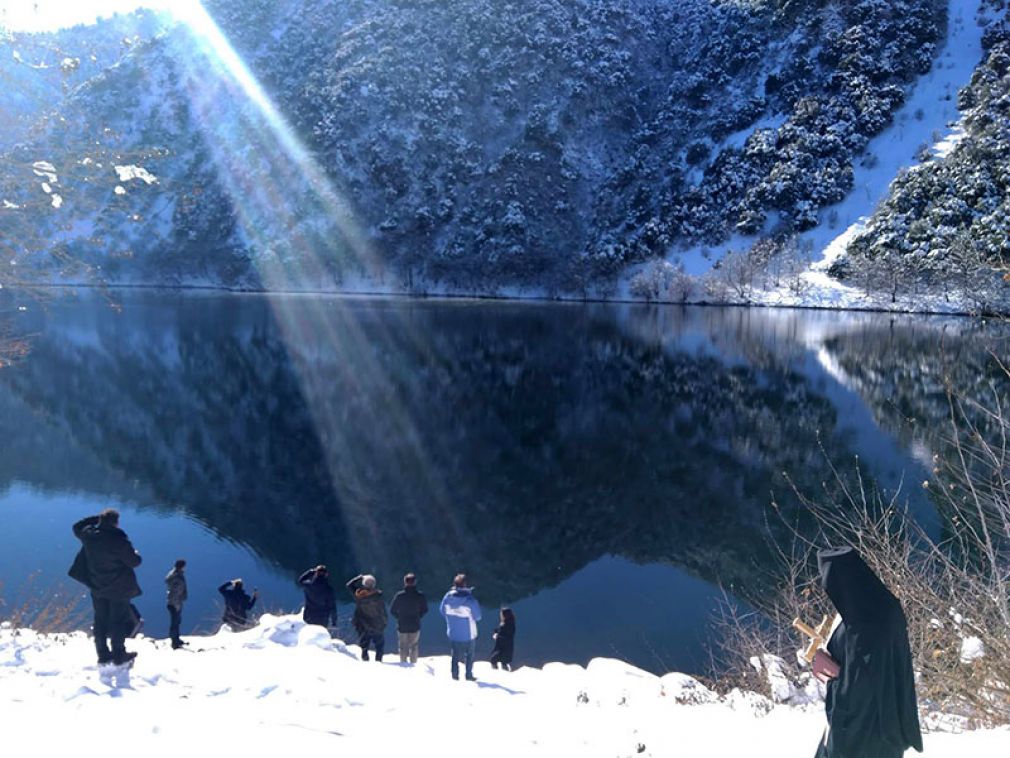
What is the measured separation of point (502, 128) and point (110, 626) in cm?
11325

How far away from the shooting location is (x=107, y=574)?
7027 mm

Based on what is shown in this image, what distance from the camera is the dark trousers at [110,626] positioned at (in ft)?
23.2

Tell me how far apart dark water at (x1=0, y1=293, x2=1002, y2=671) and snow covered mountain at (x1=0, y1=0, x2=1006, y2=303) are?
171ft

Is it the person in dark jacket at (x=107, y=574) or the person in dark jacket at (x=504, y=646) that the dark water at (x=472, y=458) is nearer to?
the person in dark jacket at (x=504, y=646)

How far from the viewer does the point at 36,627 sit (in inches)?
405

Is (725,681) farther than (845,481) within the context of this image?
No

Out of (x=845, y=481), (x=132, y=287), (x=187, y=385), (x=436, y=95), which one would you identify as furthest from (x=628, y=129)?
(x=845, y=481)

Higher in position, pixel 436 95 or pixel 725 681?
pixel 436 95

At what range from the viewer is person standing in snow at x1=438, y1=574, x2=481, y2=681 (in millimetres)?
9125

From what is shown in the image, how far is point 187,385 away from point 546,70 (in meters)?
97.7

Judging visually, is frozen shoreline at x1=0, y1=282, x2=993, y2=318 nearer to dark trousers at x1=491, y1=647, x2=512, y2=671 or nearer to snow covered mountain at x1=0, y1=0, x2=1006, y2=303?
snow covered mountain at x1=0, y1=0, x2=1006, y2=303

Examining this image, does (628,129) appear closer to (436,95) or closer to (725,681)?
(436,95)

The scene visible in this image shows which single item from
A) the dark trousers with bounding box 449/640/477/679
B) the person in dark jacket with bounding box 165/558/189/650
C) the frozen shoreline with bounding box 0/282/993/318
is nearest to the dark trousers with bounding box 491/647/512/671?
the dark trousers with bounding box 449/640/477/679

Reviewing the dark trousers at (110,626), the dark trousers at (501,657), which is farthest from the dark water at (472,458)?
the dark trousers at (110,626)
